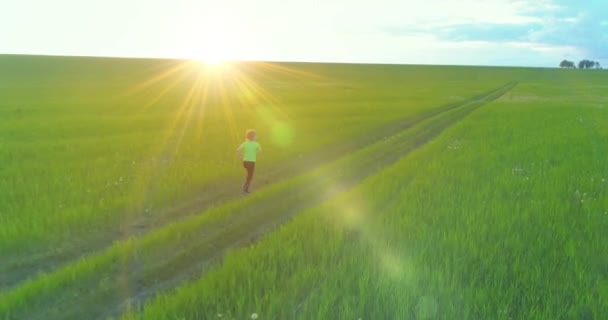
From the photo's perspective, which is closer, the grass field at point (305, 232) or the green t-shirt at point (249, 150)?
the grass field at point (305, 232)

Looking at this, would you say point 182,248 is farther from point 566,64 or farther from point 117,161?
point 566,64

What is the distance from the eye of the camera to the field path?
447 centimetres

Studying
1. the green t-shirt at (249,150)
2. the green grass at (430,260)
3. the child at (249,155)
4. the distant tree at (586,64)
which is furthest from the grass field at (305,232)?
the distant tree at (586,64)

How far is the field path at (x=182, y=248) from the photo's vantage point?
4.47 metres

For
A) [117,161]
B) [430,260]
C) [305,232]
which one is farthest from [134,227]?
[430,260]

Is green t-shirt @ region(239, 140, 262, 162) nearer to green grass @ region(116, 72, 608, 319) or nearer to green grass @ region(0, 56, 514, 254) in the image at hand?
green grass @ region(0, 56, 514, 254)

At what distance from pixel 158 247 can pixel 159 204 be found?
2435 millimetres

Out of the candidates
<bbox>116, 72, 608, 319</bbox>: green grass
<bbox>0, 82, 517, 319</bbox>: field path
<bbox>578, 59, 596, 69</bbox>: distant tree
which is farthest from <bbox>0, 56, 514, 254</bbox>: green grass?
<bbox>578, 59, 596, 69</bbox>: distant tree

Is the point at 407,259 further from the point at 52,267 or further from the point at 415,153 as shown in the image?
the point at 415,153

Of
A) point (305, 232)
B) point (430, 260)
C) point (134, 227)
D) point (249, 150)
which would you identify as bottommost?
point (134, 227)

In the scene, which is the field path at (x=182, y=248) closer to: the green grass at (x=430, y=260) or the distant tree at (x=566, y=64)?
the green grass at (x=430, y=260)

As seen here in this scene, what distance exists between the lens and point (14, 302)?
4.41 m

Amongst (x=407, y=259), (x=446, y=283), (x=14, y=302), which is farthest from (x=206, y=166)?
(x=446, y=283)

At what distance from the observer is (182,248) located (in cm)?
594
